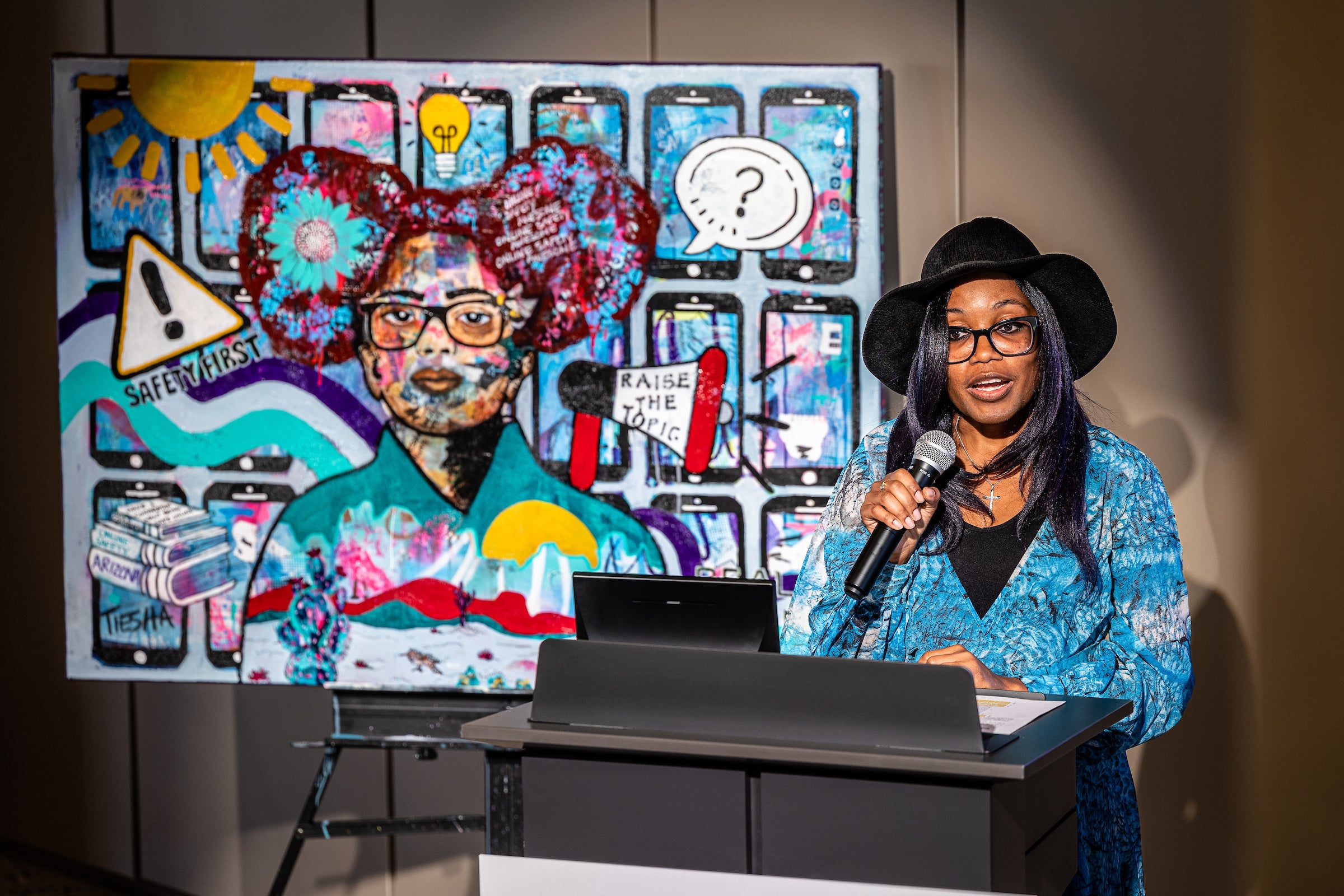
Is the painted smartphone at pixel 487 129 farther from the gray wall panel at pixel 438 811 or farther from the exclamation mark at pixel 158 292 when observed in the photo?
the gray wall panel at pixel 438 811

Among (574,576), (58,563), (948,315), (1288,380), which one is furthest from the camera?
(58,563)

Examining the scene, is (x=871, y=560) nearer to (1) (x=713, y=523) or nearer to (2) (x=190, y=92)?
(1) (x=713, y=523)

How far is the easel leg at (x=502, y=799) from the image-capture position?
8.43 ft

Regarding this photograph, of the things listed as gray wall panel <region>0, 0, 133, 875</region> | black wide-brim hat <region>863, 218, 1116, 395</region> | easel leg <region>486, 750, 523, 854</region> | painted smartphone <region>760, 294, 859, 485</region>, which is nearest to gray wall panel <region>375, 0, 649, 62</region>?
painted smartphone <region>760, 294, 859, 485</region>

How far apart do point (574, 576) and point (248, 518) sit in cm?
182

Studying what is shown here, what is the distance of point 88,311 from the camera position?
10.2 ft

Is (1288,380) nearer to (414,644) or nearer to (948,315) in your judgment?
(948,315)

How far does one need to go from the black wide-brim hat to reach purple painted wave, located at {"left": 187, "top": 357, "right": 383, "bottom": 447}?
149 cm

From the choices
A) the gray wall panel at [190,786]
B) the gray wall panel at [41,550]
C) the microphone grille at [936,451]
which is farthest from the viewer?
the gray wall panel at [41,550]

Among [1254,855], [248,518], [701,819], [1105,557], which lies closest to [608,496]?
[248,518]

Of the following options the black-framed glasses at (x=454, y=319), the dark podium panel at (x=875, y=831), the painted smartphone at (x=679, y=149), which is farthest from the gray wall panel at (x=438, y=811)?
the dark podium panel at (x=875, y=831)

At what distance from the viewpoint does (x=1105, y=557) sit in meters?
1.89

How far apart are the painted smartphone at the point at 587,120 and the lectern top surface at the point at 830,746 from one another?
1.87 metres

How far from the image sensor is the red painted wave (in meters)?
2.95
